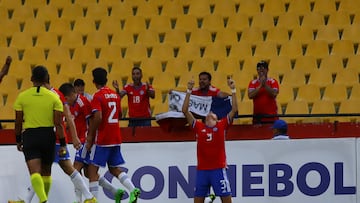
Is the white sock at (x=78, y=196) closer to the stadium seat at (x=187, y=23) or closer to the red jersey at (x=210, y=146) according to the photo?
the red jersey at (x=210, y=146)

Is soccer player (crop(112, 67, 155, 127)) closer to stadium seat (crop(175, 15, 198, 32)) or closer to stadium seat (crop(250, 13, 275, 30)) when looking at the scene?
stadium seat (crop(175, 15, 198, 32))

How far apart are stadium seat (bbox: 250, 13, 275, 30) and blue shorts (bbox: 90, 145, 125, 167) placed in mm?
5482

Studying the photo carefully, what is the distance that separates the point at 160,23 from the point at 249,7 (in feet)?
5.26

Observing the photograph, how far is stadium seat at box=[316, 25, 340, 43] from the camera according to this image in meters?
17.8

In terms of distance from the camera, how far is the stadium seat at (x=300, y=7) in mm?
18219

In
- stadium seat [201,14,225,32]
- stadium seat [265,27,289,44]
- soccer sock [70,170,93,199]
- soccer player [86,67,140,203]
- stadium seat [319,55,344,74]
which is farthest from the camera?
stadium seat [201,14,225,32]

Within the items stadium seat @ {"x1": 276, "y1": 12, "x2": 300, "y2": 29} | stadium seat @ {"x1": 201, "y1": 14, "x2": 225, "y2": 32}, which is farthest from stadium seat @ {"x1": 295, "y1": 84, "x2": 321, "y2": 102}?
stadium seat @ {"x1": 201, "y1": 14, "x2": 225, "y2": 32}

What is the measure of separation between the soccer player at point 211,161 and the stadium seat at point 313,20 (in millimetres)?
5103

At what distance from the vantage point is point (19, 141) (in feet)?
40.1

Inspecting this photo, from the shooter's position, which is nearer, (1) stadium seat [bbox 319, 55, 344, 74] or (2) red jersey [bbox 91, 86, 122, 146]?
(2) red jersey [bbox 91, 86, 122, 146]

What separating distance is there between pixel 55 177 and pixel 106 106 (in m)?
1.99

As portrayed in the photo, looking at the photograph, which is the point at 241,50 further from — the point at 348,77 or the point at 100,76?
the point at 100,76

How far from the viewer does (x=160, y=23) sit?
18250 mm

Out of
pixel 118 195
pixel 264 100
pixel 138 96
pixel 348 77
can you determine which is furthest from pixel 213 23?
pixel 118 195
